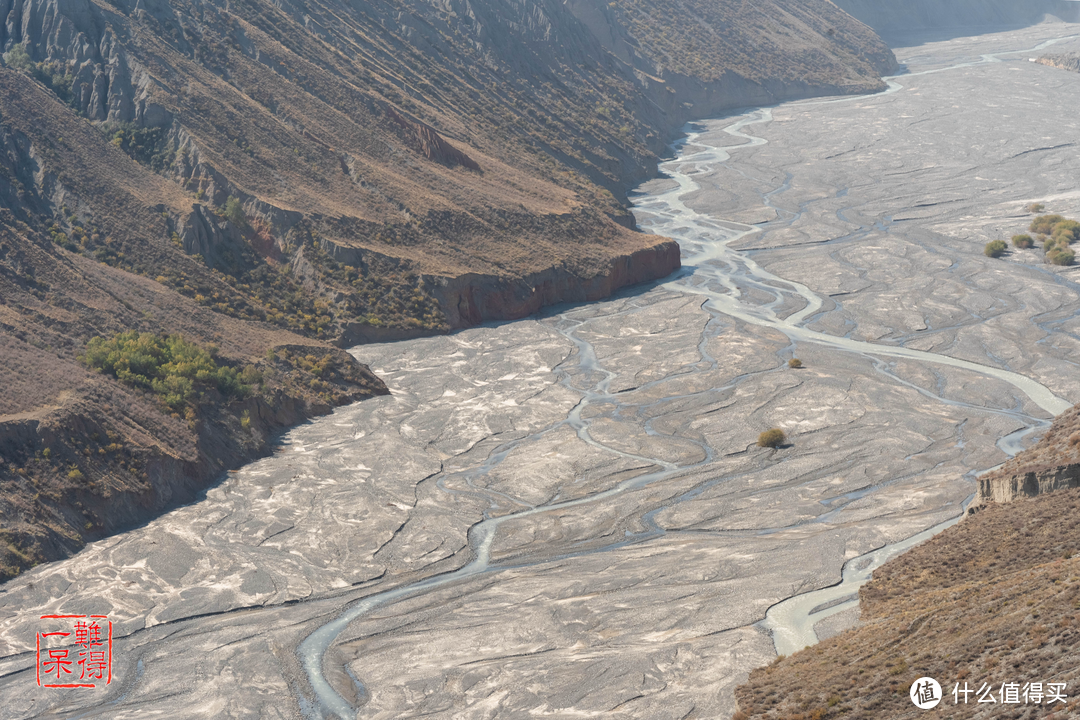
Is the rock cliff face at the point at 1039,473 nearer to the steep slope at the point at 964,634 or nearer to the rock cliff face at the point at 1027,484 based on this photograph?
the rock cliff face at the point at 1027,484

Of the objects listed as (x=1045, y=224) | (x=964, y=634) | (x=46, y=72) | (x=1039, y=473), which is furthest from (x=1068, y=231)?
(x=46, y=72)

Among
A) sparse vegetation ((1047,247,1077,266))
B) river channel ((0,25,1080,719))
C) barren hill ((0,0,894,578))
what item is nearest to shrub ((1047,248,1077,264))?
sparse vegetation ((1047,247,1077,266))

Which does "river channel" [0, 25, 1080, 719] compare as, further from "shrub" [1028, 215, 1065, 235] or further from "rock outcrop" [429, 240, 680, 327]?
"shrub" [1028, 215, 1065, 235]

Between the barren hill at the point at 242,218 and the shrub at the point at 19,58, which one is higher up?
the shrub at the point at 19,58

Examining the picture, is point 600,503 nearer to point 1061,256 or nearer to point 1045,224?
point 1061,256

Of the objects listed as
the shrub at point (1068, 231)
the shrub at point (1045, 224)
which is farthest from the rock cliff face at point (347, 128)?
the shrub at point (1045, 224)

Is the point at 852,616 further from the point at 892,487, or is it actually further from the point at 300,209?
the point at 300,209

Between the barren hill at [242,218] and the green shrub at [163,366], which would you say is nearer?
the barren hill at [242,218]
